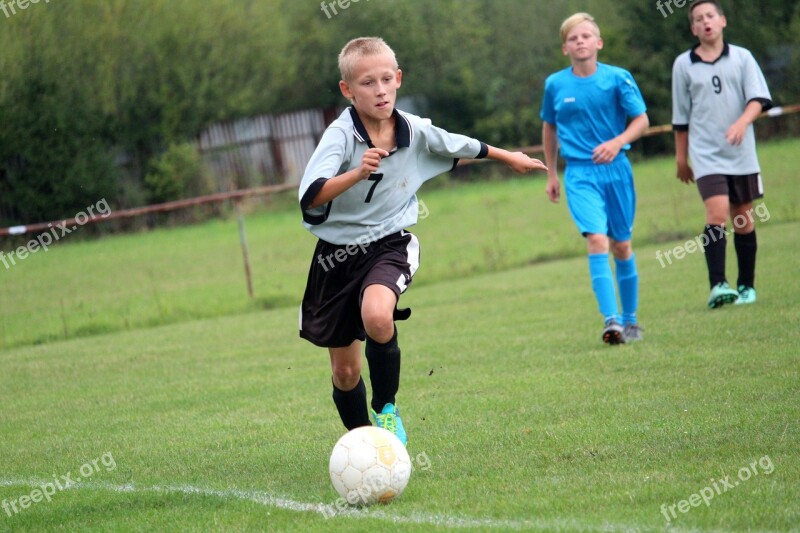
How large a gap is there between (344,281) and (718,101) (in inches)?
196

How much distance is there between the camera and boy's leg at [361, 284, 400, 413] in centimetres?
506

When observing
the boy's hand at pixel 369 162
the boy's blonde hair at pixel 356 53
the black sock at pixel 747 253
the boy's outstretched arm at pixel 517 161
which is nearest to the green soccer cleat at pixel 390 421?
the boy's hand at pixel 369 162

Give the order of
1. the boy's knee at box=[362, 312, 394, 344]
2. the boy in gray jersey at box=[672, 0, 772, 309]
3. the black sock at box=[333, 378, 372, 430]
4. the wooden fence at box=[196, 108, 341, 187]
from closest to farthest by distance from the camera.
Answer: the boy's knee at box=[362, 312, 394, 344], the black sock at box=[333, 378, 372, 430], the boy in gray jersey at box=[672, 0, 772, 309], the wooden fence at box=[196, 108, 341, 187]

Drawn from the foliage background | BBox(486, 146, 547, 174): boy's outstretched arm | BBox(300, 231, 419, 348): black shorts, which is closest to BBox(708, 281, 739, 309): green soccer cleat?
BBox(486, 146, 547, 174): boy's outstretched arm

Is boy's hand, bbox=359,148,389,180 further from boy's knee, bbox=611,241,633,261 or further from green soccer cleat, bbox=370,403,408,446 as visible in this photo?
boy's knee, bbox=611,241,633,261

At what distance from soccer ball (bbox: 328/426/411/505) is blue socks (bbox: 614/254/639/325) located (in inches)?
164

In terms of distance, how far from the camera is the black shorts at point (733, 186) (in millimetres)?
9203

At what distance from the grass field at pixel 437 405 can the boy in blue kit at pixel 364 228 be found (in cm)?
51

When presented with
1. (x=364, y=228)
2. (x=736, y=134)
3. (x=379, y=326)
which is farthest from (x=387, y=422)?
(x=736, y=134)

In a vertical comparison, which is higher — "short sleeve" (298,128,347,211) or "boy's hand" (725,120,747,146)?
"short sleeve" (298,128,347,211)

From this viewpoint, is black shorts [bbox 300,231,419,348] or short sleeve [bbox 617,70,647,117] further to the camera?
short sleeve [bbox 617,70,647,117]

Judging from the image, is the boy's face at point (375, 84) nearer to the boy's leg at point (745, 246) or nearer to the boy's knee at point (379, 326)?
the boy's knee at point (379, 326)

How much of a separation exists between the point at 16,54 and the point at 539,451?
20.3 m

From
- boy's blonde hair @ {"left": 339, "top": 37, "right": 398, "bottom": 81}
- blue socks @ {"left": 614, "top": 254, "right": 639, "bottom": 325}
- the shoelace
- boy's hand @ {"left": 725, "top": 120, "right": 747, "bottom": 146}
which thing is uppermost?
boy's blonde hair @ {"left": 339, "top": 37, "right": 398, "bottom": 81}
